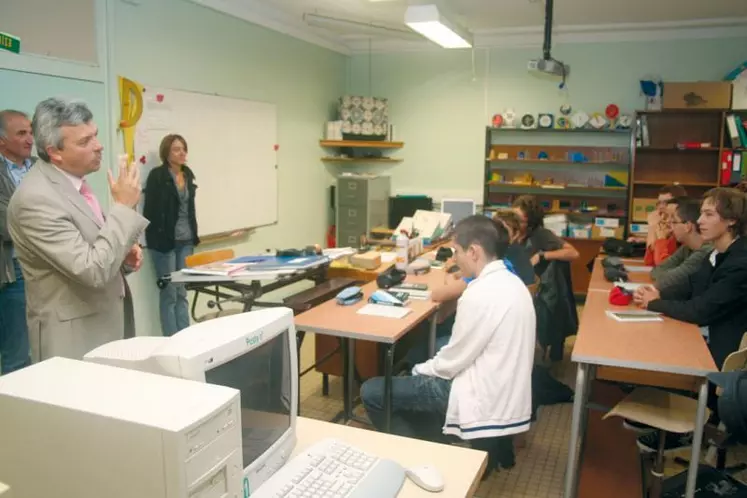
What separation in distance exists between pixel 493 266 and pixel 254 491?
143cm

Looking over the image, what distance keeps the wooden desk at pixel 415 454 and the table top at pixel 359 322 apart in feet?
3.12

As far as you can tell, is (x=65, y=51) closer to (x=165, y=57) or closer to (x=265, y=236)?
(x=165, y=57)

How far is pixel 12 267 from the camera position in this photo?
309 centimetres

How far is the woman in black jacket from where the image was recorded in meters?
4.45

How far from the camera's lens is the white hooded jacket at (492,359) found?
7.67ft

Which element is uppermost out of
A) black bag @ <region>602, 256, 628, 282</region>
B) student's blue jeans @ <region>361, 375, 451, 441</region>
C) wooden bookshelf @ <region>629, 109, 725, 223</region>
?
wooden bookshelf @ <region>629, 109, 725, 223</region>

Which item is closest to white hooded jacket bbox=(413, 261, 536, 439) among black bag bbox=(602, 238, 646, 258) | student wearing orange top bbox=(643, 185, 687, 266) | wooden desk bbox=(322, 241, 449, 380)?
wooden desk bbox=(322, 241, 449, 380)

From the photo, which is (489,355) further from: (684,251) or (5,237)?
(5,237)

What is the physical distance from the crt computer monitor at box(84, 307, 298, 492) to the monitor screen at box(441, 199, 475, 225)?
17.4ft

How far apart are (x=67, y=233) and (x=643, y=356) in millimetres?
2201

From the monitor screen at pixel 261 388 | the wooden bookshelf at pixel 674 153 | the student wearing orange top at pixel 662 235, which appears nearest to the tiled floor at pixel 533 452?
the student wearing orange top at pixel 662 235

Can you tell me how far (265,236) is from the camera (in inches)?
239

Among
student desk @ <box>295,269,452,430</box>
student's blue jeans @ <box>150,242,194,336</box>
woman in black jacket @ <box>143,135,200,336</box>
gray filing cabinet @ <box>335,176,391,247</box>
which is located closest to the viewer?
student desk @ <box>295,269,452,430</box>

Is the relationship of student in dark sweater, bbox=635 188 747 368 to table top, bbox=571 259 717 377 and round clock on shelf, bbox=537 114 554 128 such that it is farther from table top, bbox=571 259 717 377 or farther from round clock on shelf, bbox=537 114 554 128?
round clock on shelf, bbox=537 114 554 128
